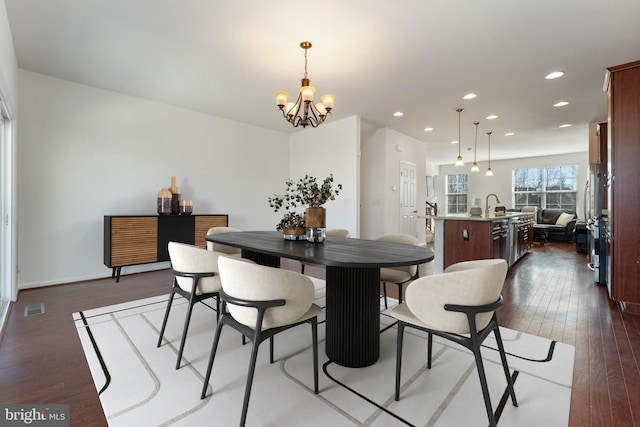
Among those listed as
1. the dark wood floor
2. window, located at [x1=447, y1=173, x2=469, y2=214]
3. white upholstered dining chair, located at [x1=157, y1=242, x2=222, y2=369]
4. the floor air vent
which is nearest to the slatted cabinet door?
the dark wood floor

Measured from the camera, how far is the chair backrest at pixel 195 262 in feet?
6.42

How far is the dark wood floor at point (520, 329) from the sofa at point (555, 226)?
452 centimetres

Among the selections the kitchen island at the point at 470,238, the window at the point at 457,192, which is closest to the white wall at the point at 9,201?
the kitchen island at the point at 470,238

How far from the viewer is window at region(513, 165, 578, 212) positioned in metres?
9.62

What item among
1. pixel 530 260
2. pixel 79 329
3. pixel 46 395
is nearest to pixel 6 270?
pixel 79 329

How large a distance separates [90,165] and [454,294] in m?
4.80

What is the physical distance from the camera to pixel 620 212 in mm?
2943

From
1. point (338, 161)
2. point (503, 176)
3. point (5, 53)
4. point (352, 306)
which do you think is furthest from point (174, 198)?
point (503, 176)

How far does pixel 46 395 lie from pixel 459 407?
7.25ft

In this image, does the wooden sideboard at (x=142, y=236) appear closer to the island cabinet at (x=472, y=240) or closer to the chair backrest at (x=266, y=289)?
the chair backrest at (x=266, y=289)

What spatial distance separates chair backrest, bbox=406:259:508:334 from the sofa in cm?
873

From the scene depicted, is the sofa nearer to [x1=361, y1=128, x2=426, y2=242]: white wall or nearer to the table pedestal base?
[x1=361, y1=128, x2=426, y2=242]: white wall

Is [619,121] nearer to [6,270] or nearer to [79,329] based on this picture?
[79,329]

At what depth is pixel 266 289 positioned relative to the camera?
1384 mm
